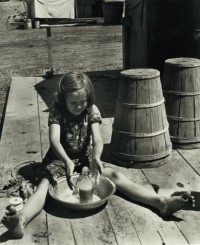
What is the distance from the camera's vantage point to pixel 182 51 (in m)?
6.61

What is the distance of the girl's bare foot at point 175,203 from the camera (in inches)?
143

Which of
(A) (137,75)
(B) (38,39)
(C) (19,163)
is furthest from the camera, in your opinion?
(B) (38,39)

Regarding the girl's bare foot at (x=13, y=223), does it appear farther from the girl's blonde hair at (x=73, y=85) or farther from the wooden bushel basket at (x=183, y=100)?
the wooden bushel basket at (x=183, y=100)

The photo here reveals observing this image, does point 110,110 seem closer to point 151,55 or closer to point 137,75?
point 151,55

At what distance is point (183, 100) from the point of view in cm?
503

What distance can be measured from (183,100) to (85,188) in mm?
1790

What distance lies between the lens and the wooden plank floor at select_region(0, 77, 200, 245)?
3498 millimetres

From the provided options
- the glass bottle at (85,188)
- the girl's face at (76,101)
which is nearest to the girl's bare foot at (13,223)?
the glass bottle at (85,188)

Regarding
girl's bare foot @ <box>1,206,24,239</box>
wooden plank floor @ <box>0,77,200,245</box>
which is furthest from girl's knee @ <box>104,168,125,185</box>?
girl's bare foot @ <box>1,206,24,239</box>

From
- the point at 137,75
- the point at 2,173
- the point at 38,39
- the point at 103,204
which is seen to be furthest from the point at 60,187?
the point at 38,39

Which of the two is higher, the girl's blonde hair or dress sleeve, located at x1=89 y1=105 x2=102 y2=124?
the girl's blonde hair

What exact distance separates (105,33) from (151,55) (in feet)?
37.4

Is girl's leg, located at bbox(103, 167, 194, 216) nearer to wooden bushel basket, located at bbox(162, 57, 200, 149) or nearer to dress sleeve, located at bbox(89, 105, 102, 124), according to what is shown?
dress sleeve, located at bbox(89, 105, 102, 124)

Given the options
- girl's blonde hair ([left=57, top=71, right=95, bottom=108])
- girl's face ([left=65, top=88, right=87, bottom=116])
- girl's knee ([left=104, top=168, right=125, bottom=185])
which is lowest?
girl's knee ([left=104, top=168, right=125, bottom=185])
